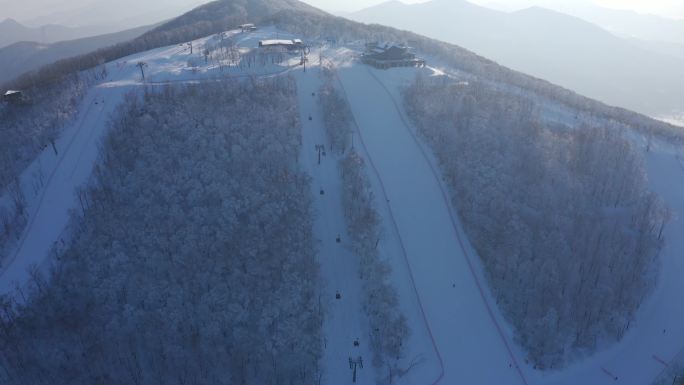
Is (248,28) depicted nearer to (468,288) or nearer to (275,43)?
(275,43)

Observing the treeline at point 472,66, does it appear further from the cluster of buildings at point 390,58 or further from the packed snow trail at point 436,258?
the packed snow trail at point 436,258

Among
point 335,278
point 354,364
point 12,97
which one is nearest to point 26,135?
point 12,97

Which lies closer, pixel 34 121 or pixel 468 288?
pixel 468 288

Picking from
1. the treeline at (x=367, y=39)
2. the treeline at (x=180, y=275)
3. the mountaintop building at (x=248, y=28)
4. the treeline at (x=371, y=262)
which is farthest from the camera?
the mountaintop building at (x=248, y=28)

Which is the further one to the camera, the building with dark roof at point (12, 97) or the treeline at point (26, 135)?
the building with dark roof at point (12, 97)

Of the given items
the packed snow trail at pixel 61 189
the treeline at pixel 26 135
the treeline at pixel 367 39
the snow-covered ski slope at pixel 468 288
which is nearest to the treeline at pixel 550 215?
the snow-covered ski slope at pixel 468 288

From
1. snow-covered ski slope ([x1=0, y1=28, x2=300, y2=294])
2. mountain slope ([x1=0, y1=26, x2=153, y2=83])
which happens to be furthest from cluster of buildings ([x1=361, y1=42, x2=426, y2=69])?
mountain slope ([x1=0, y1=26, x2=153, y2=83])

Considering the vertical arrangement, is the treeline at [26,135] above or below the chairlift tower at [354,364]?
above
